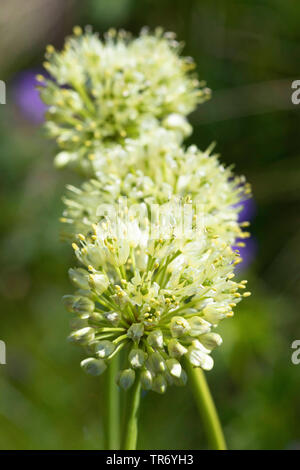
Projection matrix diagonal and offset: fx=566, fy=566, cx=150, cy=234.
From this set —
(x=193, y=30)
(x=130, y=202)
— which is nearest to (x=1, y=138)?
(x=193, y=30)

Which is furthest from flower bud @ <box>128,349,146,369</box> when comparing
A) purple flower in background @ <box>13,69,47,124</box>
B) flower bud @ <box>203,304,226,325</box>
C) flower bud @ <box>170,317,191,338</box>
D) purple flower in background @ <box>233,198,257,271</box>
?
purple flower in background @ <box>13,69,47,124</box>

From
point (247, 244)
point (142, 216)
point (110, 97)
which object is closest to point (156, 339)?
point (142, 216)

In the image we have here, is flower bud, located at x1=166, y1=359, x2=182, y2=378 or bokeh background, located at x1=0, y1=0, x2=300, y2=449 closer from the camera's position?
flower bud, located at x1=166, y1=359, x2=182, y2=378

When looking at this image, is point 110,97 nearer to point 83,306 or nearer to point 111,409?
point 83,306

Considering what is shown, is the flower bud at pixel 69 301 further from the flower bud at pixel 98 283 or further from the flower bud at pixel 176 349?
the flower bud at pixel 176 349

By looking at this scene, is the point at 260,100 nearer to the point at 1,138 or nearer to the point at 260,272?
the point at 260,272

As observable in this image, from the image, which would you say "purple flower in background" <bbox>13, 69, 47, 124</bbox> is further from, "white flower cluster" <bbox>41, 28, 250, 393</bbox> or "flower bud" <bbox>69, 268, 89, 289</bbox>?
"flower bud" <bbox>69, 268, 89, 289</bbox>
